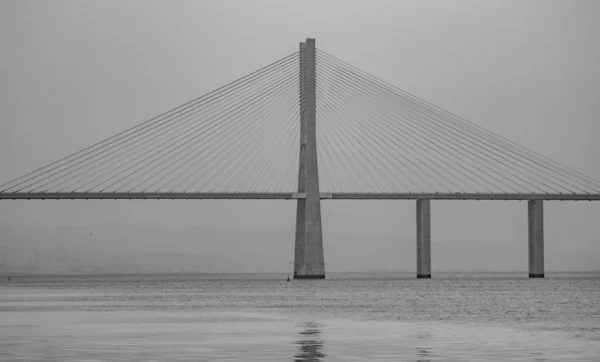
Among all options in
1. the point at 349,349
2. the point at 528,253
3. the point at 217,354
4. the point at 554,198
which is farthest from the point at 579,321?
the point at 528,253

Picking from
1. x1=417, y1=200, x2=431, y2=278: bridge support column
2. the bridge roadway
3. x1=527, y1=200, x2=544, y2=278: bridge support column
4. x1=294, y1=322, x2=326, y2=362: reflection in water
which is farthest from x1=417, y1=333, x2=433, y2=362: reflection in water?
x1=527, y1=200, x2=544, y2=278: bridge support column

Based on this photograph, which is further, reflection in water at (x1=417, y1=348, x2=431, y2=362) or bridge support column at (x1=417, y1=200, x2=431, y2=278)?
bridge support column at (x1=417, y1=200, x2=431, y2=278)

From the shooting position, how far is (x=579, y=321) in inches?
1592

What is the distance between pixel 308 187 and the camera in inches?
3706

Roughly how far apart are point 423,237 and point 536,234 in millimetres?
12763

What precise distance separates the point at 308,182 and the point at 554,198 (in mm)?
30449

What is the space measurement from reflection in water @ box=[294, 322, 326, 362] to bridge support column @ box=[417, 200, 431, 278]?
70.9 metres

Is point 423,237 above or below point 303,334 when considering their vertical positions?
above

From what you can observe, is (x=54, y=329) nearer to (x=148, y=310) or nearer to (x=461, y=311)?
(x=148, y=310)

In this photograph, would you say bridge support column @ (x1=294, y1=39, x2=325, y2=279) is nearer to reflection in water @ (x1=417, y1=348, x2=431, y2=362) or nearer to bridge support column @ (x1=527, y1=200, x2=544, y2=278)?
bridge support column @ (x1=527, y1=200, x2=544, y2=278)

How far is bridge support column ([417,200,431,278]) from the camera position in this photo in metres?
109

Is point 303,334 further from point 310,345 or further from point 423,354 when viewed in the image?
point 423,354

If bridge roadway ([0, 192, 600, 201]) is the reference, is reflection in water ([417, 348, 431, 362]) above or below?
below

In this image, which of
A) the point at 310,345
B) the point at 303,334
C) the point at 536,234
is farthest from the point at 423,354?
the point at 536,234
